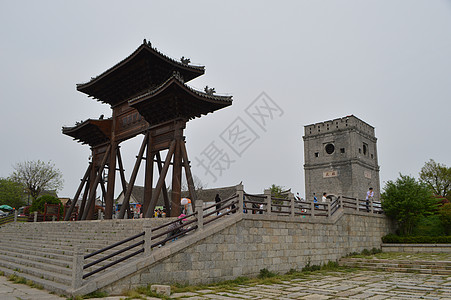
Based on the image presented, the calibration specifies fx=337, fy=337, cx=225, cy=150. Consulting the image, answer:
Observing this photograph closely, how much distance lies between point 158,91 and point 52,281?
30.0ft

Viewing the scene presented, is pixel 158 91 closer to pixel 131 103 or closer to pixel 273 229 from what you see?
pixel 131 103

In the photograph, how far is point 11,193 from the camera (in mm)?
45594

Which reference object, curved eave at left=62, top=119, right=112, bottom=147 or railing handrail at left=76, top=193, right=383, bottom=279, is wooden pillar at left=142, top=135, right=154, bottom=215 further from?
curved eave at left=62, top=119, right=112, bottom=147

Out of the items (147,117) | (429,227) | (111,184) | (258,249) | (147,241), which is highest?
(147,117)

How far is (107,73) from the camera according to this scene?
728 inches

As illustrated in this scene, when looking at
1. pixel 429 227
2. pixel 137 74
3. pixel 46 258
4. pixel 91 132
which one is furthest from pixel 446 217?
pixel 91 132

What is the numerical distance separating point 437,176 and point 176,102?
1428 inches

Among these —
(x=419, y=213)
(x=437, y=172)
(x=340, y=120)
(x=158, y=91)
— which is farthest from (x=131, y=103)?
(x=437, y=172)

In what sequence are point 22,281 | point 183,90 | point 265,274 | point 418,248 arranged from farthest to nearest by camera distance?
point 418,248
point 183,90
point 265,274
point 22,281

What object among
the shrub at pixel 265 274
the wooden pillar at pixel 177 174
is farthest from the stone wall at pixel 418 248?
the wooden pillar at pixel 177 174

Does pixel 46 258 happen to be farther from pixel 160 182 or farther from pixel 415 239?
pixel 415 239

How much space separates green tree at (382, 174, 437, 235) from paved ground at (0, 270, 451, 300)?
→ 715cm

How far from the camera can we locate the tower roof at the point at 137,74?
16656 mm

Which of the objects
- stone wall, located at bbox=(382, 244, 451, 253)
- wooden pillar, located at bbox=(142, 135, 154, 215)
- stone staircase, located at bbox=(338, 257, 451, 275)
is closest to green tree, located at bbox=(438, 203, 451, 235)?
stone wall, located at bbox=(382, 244, 451, 253)
